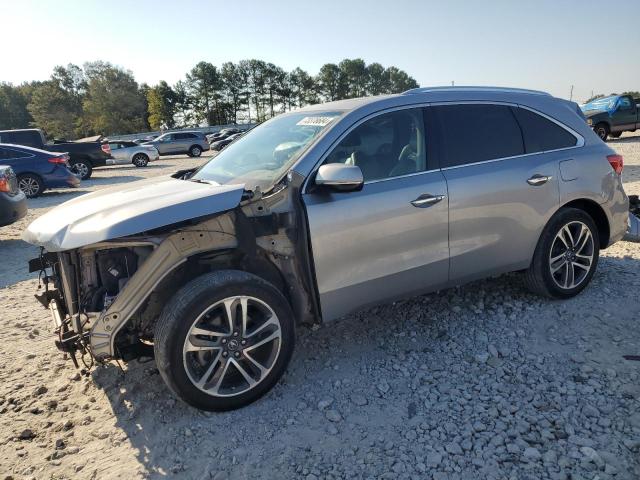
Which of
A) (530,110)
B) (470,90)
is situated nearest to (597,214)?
(530,110)

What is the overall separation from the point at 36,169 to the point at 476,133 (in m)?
12.5

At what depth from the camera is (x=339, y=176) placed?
9.16 ft

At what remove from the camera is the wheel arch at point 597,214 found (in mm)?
3988

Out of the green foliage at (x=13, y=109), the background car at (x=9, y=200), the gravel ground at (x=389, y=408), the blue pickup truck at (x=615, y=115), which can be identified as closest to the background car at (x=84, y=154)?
the background car at (x=9, y=200)

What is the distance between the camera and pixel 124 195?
319cm

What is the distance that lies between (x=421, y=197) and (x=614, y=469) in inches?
72.7

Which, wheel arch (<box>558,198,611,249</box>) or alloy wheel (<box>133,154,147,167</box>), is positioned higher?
alloy wheel (<box>133,154,147,167</box>)

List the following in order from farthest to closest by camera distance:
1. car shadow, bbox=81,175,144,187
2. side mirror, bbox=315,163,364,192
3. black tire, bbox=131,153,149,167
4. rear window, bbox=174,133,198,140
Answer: rear window, bbox=174,133,198,140
black tire, bbox=131,153,149,167
car shadow, bbox=81,175,144,187
side mirror, bbox=315,163,364,192

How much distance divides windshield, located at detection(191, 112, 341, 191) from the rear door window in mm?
841

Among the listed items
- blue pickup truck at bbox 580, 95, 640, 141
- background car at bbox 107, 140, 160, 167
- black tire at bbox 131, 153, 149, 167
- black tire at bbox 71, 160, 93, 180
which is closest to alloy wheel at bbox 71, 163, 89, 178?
black tire at bbox 71, 160, 93, 180

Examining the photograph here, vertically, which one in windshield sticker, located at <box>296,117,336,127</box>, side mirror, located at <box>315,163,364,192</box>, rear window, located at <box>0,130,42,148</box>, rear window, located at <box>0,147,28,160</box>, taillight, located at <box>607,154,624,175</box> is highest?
rear window, located at <box>0,130,42,148</box>

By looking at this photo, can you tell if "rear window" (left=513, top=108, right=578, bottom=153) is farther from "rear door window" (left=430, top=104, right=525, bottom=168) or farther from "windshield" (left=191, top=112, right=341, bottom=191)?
"windshield" (left=191, top=112, right=341, bottom=191)

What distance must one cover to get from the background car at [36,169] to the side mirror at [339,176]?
12066 mm

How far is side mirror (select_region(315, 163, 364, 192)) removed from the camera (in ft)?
9.17
